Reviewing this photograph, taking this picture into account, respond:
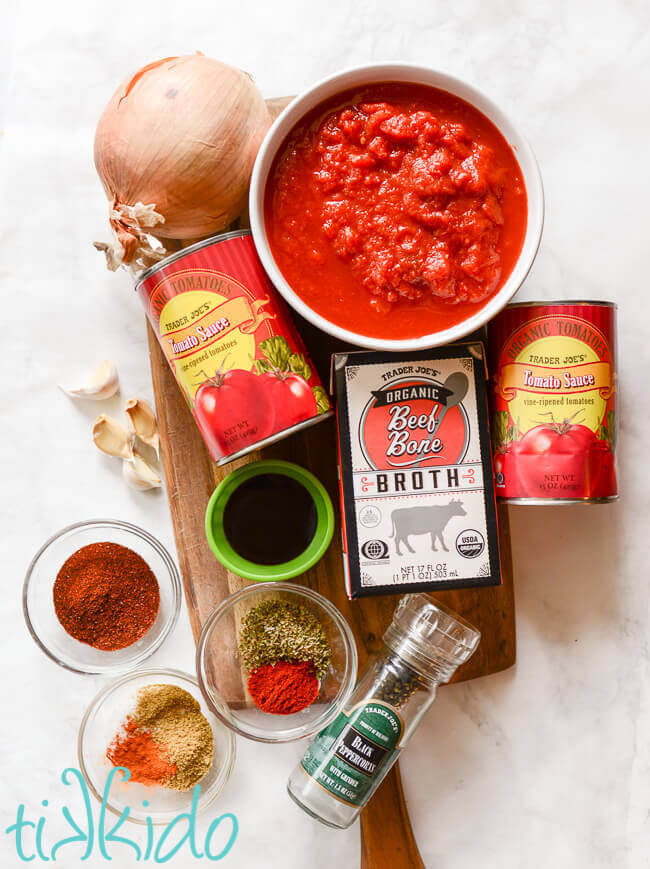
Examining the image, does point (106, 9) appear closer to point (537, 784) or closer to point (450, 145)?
point (450, 145)

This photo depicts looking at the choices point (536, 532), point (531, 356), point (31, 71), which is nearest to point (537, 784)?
point (536, 532)

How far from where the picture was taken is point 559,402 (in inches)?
50.1

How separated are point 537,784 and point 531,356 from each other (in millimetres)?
941

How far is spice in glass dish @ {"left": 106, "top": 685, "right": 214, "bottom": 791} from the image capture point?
5.17 feet

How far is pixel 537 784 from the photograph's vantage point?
5.39 ft

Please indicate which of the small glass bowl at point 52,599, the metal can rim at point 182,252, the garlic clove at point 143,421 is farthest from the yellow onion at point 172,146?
the small glass bowl at point 52,599

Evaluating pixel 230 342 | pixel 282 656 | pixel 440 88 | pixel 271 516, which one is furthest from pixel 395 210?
pixel 282 656

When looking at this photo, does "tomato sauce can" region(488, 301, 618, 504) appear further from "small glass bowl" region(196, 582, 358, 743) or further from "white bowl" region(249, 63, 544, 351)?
"small glass bowl" region(196, 582, 358, 743)

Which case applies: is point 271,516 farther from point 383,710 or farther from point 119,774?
point 119,774

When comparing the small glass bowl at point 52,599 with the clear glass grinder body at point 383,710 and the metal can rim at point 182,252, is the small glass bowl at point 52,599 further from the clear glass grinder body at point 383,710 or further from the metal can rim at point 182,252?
the metal can rim at point 182,252

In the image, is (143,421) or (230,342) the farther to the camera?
(143,421)

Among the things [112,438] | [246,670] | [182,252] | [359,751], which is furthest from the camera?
[112,438]

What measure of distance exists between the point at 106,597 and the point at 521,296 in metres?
1.03

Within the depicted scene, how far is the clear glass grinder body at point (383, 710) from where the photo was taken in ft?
4.54
